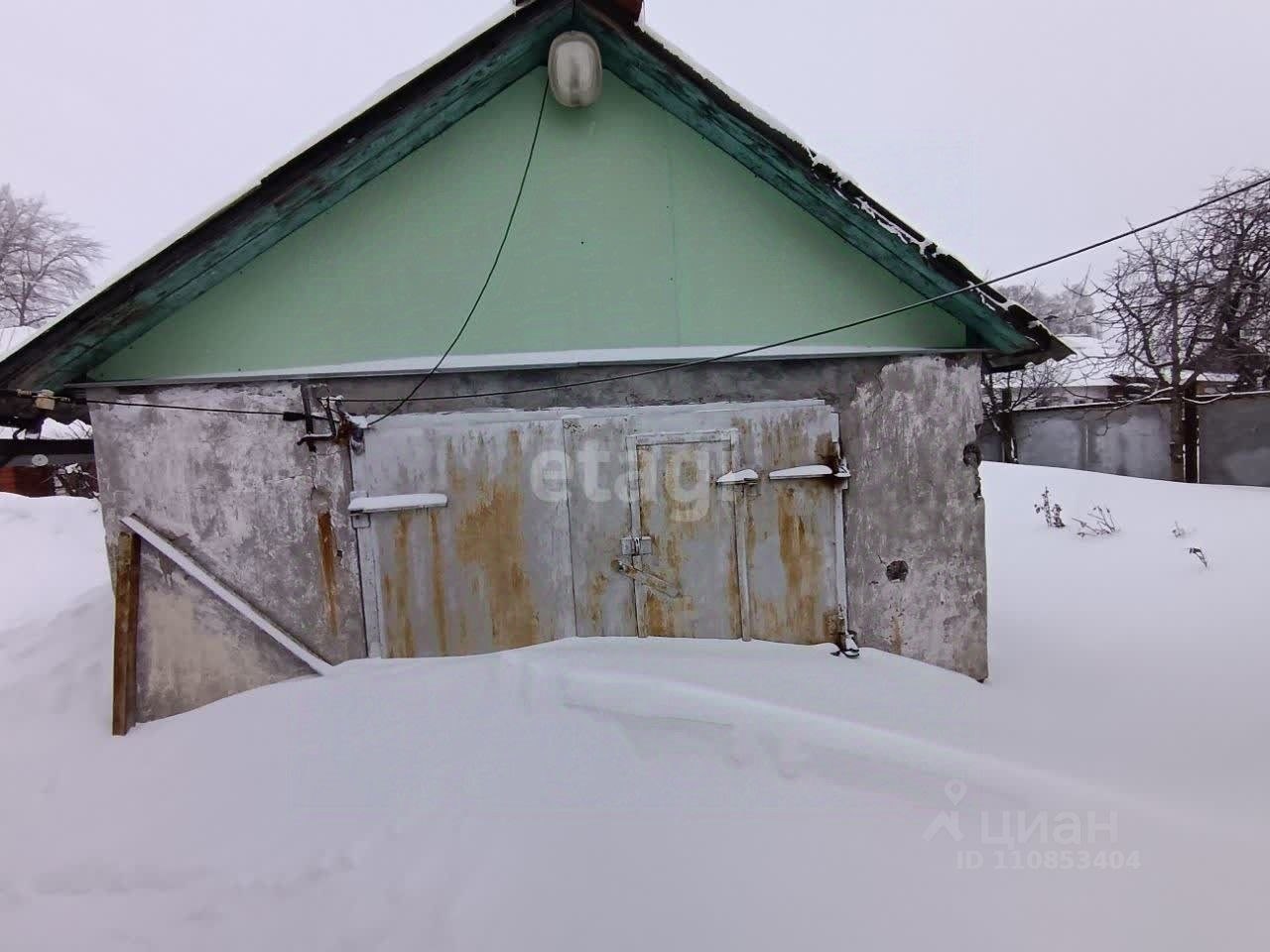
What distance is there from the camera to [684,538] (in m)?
4.26

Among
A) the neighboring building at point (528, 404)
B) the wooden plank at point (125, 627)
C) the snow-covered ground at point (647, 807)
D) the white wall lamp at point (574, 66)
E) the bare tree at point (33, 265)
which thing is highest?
the bare tree at point (33, 265)

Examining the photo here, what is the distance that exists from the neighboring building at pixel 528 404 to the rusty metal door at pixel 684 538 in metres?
0.02

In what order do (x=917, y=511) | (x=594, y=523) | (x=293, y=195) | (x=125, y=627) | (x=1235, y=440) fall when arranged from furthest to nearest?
A: (x=1235, y=440)
(x=917, y=511)
(x=594, y=523)
(x=125, y=627)
(x=293, y=195)

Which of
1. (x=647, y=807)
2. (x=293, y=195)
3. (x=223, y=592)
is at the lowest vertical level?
(x=647, y=807)

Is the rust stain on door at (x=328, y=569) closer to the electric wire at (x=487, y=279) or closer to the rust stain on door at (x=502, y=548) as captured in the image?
the electric wire at (x=487, y=279)

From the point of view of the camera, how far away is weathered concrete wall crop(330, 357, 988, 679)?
418cm

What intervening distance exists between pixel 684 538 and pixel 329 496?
104 inches

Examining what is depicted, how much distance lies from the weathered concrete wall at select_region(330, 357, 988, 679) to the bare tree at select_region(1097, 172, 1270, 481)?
1084 centimetres

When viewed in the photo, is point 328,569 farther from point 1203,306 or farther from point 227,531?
point 1203,306

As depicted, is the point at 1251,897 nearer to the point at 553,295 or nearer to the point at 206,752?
the point at 553,295

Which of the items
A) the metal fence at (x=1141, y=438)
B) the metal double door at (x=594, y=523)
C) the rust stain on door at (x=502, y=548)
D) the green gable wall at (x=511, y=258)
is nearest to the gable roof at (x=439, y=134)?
the green gable wall at (x=511, y=258)

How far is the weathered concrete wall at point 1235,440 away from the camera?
10.1 m

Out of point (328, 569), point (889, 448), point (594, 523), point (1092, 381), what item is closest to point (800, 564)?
point (889, 448)

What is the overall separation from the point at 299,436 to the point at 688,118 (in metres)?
3.65
